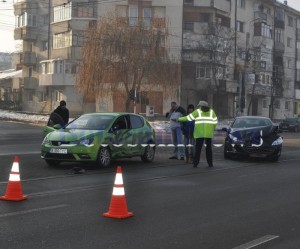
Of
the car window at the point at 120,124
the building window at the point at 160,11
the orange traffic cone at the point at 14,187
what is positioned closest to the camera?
the orange traffic cone at the point at 14,187

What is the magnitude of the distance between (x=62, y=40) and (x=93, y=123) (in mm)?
42718

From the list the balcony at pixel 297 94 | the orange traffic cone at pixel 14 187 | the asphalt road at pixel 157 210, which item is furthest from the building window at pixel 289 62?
the orange traffic cone at pixel 14 187

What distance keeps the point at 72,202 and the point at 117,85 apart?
35.3 meters

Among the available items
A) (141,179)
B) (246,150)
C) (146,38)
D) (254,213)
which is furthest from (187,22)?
(254,213)

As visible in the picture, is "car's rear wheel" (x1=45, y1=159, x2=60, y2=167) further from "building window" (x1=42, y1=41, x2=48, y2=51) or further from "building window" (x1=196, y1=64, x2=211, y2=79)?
"building window" (x1=42, y1=41, x2=48, y2=51)

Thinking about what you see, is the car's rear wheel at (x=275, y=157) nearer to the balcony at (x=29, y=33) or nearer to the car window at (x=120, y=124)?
the car window at (x=120, y=124)

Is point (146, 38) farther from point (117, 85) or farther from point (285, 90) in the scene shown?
point (285, 90)

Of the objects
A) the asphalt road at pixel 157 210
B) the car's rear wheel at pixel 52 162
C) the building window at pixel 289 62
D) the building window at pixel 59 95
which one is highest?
the building window at pixel 289 62

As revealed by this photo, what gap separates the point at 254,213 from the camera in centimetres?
795

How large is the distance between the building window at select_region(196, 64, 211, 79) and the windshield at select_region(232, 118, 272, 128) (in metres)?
35.5

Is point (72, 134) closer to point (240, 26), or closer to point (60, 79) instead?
point (60, 79)

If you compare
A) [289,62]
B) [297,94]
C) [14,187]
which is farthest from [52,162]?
[297,94]

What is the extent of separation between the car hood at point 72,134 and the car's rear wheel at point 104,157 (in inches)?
17.5

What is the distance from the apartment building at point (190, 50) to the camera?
174 ft
